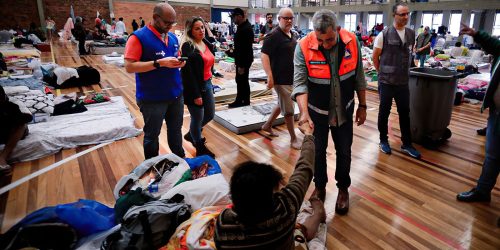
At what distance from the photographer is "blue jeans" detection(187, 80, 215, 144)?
3.22 meters

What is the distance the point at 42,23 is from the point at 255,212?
23.1 m

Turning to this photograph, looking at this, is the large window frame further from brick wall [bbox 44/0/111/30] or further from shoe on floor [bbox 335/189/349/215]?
shoe on floor [bbox 335/189/349/215]

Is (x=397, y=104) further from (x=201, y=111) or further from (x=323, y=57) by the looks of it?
(x=201, y=111)

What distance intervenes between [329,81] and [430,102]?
220cm

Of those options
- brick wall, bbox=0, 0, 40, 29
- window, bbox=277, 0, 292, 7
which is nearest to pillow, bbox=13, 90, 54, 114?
brick wall, bbox=0, 0, 40, 29

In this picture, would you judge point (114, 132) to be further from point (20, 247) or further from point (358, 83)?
point (358, 83)

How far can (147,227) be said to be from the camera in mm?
1801

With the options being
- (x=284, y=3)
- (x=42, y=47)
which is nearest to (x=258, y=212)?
(x=42, y=47)

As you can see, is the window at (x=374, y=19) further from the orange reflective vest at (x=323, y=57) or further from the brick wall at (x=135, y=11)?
the orange reflective vest at (x=323, y=57)

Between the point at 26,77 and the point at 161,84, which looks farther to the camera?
the point at 26,77

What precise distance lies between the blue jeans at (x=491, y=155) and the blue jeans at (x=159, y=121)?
2.56 meters

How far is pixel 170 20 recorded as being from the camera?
Result: 238 centimetres

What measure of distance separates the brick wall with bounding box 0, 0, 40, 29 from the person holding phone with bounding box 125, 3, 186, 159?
21.3m

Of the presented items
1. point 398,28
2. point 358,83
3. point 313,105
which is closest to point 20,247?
point 313,105
